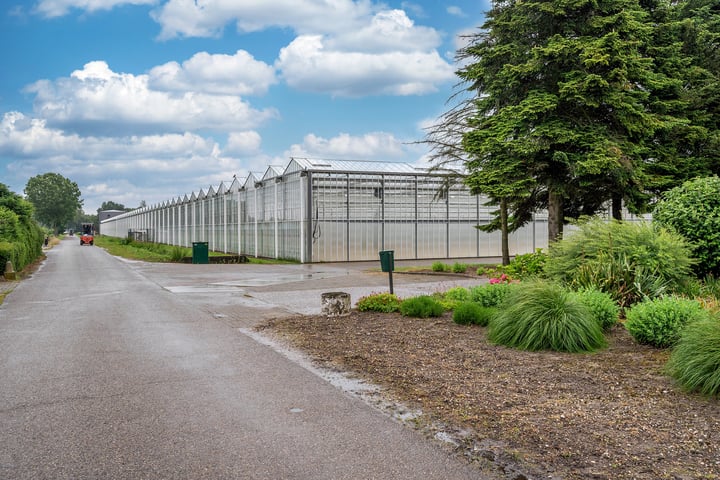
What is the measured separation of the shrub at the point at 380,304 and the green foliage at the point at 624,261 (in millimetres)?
3049

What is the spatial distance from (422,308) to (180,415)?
6.14 m

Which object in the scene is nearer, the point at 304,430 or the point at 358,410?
the point at 304,430

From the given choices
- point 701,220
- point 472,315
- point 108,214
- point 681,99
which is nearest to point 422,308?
point 472,315

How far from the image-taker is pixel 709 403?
219 inches

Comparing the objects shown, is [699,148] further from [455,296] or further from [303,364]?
[303,364]

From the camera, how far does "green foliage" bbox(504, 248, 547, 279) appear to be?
482 inches

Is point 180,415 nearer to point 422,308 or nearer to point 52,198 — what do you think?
point 422,308

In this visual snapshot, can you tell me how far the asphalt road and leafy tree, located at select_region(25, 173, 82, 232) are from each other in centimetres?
15214

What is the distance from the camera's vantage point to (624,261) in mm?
10109

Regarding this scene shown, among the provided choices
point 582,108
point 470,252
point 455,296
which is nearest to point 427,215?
point 470,252

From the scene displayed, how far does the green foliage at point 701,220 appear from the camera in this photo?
1139 cm

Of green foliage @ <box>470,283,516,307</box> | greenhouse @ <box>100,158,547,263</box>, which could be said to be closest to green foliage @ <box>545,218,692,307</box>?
green foliage @ <box>470,283,516,307</box>

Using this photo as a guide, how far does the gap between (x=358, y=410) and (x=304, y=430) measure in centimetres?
76

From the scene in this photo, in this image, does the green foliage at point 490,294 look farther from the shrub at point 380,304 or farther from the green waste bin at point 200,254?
the green waste bin at point 200,254
